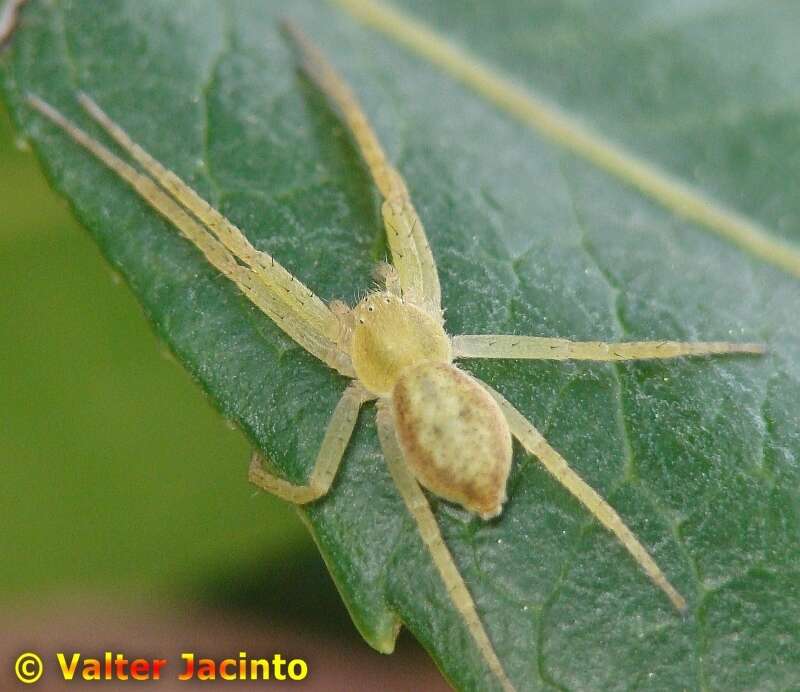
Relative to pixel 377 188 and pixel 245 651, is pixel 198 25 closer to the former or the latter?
pixel 377 188

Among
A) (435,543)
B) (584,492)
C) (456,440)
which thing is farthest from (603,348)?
(435,543)

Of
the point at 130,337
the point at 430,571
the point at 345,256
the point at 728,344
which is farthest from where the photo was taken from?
the point at 130,337

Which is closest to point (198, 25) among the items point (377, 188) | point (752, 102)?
point (377, 188)

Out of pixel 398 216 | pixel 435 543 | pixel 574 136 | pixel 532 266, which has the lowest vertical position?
pixel 435 543

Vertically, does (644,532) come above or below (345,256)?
below

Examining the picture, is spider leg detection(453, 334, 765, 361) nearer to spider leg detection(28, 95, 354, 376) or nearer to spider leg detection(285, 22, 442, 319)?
spider leg detection(285, 22, 442, 319)

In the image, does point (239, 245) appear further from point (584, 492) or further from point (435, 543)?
point (584, 492)

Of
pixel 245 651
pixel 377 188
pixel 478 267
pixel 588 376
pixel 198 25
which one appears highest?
pixel 198 25
